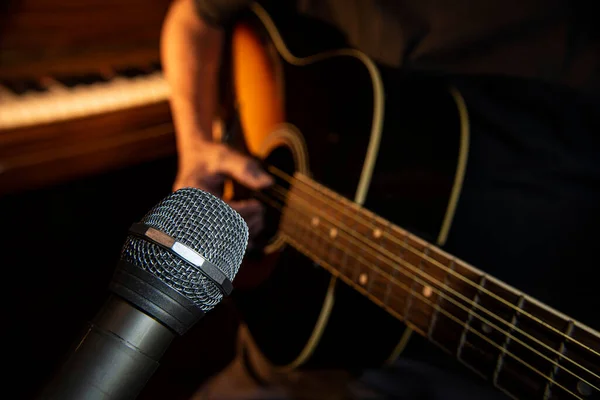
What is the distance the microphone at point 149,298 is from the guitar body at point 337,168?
1.47 feet

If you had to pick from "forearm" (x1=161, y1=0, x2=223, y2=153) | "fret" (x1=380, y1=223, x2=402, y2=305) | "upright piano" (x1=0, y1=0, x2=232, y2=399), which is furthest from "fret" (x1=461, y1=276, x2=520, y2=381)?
"upright piano" (x1=0, y1=0, x2=232, y2=399)

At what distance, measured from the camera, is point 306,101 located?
37.6 inches

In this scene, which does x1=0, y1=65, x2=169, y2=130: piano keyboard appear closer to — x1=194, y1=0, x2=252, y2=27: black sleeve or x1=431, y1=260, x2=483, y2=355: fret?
x1=194, y1=0, x2=252, y2=27: black sleeve

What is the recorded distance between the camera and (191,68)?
1200mm

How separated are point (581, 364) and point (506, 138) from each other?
18.8 inches

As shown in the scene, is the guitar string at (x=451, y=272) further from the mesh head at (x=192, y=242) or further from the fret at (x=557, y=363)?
the mesh head at (x=192, y=242)

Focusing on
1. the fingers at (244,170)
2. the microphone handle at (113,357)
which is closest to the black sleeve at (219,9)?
the fingers at (244,170)

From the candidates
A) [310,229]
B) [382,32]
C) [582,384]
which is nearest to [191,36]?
[382,32]

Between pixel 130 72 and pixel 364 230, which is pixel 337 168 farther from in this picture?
pixel 130 72

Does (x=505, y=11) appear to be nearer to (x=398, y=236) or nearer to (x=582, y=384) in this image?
(x=398, y=236)

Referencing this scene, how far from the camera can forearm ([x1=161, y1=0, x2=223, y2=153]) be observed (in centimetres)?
117

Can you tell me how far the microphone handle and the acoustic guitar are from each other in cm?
40

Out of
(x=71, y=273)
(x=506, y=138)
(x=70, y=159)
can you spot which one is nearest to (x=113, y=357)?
(x=506, y=138)

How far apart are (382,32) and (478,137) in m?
0.29
